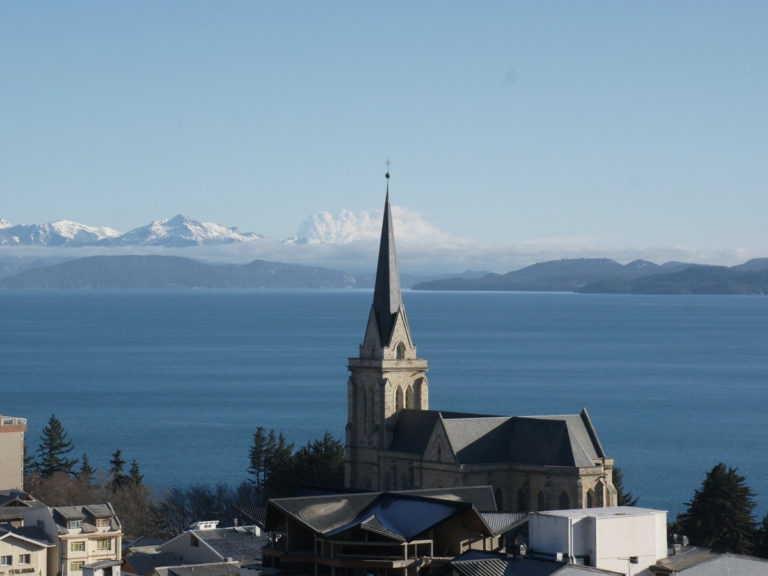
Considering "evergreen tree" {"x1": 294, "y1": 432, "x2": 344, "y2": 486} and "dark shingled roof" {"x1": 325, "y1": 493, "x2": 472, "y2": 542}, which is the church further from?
"dark shingled roof" {"x1": 325, "y1": 493, "x2": 472, "y2": 542}

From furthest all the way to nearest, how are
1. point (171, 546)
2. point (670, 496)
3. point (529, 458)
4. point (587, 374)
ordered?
point (587, 374) < point (670, 496) < point (529, 458) < point (171, 546)

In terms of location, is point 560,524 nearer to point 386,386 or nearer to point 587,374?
point 386,386

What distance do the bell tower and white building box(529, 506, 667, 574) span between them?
37965 millimetres

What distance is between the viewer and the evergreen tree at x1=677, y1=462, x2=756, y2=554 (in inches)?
2438

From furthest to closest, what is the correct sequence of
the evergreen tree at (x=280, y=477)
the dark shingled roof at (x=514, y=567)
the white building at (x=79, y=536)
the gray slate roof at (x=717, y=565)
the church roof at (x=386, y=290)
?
the evergreen tree at (x=280, y=477) < the church roof at (x=386, y=290) < the white building at (x=79, y=536) < the gray slate roof at (x=717, y=565) < the dark shingled roof at (x=514, y=567)

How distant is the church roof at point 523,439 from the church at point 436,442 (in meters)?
0.05

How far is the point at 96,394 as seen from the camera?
16100 cm

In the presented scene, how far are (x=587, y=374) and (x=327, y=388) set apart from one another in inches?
1543

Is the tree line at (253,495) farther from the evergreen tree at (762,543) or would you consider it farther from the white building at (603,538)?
the white building at (603,538)

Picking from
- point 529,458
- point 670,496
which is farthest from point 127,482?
point 670,496

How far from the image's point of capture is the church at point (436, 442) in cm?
6556

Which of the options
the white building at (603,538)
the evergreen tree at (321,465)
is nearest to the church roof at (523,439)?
the evergreen tree at (321,465)

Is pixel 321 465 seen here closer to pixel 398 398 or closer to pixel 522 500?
pixel 398 398

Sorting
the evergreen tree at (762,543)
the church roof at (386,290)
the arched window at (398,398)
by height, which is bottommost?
the evergreen tree at (762,543)
